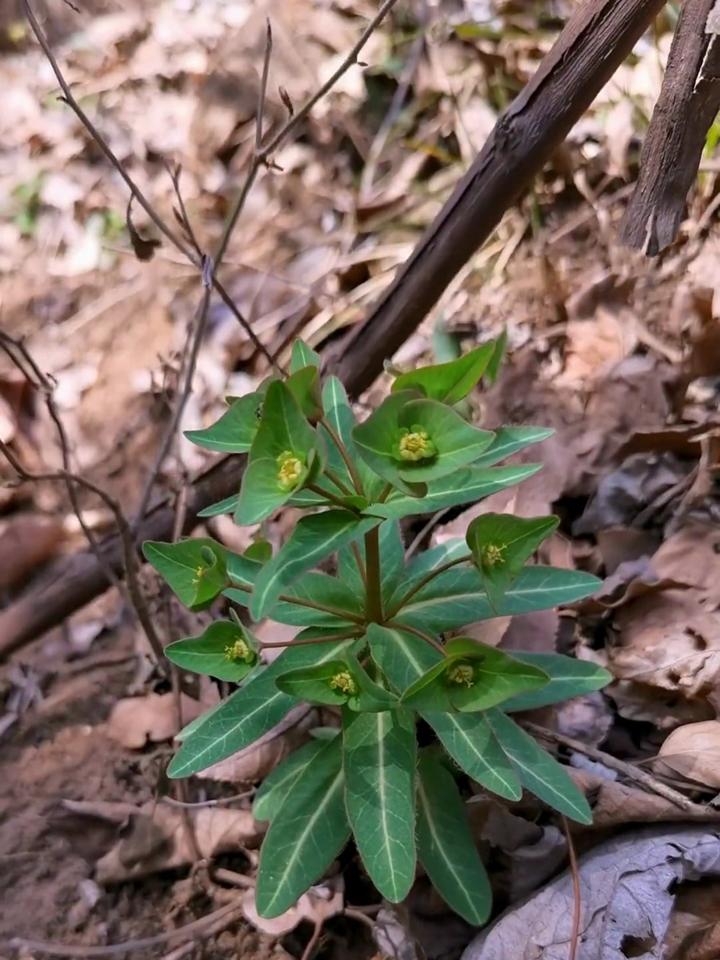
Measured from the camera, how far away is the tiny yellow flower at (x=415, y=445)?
1029mm

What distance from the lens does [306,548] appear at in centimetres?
110

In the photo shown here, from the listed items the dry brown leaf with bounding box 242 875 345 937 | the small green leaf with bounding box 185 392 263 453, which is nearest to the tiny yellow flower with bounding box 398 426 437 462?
the small green leaf with bounding box 185 392 263 453

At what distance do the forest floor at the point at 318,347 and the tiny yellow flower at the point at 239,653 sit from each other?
53cm

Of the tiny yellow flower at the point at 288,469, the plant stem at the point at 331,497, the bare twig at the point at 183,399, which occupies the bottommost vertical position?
the plant stem at the point at 331,497

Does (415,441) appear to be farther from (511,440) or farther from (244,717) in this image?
(244,717)

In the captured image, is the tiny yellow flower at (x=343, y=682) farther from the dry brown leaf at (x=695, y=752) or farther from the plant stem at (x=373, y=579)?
the dry brown leaf at (x=695, y=752)

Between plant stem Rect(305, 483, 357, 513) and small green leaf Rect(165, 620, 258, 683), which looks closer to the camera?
plant stem Rect(305, 483, 357, 513)

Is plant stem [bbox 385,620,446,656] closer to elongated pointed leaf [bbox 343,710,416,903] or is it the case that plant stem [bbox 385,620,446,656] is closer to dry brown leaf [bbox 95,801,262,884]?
elongated pointed leaf [bbox 343,710,416,903]

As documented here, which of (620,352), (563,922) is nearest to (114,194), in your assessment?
(620,352)

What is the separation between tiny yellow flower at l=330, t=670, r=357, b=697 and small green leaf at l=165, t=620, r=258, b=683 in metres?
0.12

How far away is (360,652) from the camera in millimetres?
1350

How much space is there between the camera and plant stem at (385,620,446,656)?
1198mm

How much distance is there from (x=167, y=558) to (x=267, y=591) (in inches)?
9.2

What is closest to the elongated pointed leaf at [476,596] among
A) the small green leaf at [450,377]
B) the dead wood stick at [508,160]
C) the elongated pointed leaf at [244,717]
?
the elongated pointed leaf at [244,717]
